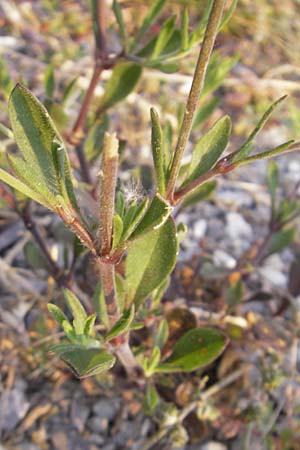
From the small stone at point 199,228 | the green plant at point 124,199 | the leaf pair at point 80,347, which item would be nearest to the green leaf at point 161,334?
the green plant at point 124,199

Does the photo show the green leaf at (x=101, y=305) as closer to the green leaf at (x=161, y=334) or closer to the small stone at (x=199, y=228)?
the green leaf at (x=161, y=334)

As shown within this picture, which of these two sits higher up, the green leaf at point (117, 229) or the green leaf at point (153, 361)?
the green leaf at point (117, 229)

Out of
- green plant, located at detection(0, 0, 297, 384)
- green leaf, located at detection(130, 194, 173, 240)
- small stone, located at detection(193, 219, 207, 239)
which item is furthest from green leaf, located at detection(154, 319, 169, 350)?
small stone, located at detection(193, 219, 207, 239)

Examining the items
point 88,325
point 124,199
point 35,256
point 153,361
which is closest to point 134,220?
point 124,199

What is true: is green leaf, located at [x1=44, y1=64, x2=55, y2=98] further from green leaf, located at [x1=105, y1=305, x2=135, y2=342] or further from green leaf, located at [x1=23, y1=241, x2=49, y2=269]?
green leaf, located at [x1=105, y1=305, x2=135, y2=342]

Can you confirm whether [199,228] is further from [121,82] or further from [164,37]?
[164,37]
